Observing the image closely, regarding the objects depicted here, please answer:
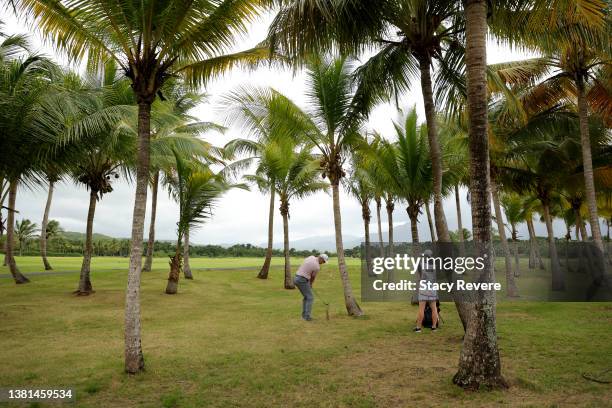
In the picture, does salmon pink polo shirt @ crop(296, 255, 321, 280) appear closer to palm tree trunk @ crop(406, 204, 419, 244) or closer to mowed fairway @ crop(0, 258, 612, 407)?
mowed fairway @ crop(0, 258, 612, 407)

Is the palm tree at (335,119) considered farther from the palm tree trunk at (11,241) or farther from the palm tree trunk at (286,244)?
the palm tree trunk at (11,241)

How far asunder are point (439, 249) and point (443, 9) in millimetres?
5344

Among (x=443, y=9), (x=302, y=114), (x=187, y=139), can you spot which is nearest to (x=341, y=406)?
(x=443, y=9)

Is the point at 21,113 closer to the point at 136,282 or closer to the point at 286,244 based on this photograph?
the point at 136,282

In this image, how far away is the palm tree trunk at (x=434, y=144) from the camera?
31.8 feet

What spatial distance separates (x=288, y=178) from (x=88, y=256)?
35.1 feet

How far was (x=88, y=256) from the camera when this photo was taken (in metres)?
16.3

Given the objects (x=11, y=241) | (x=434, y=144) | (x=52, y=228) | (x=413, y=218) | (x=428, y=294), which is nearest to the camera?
(x=434, y=144)

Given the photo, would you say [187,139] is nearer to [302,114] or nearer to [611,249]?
[302,114]

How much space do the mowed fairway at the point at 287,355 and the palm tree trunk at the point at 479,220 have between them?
28cm

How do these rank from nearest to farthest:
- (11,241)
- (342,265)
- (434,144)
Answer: (434,144) < (342,265) < (11,241)

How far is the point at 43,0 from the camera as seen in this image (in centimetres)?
666

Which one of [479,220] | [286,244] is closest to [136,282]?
[479,220]

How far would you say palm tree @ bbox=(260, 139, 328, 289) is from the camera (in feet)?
66.8
